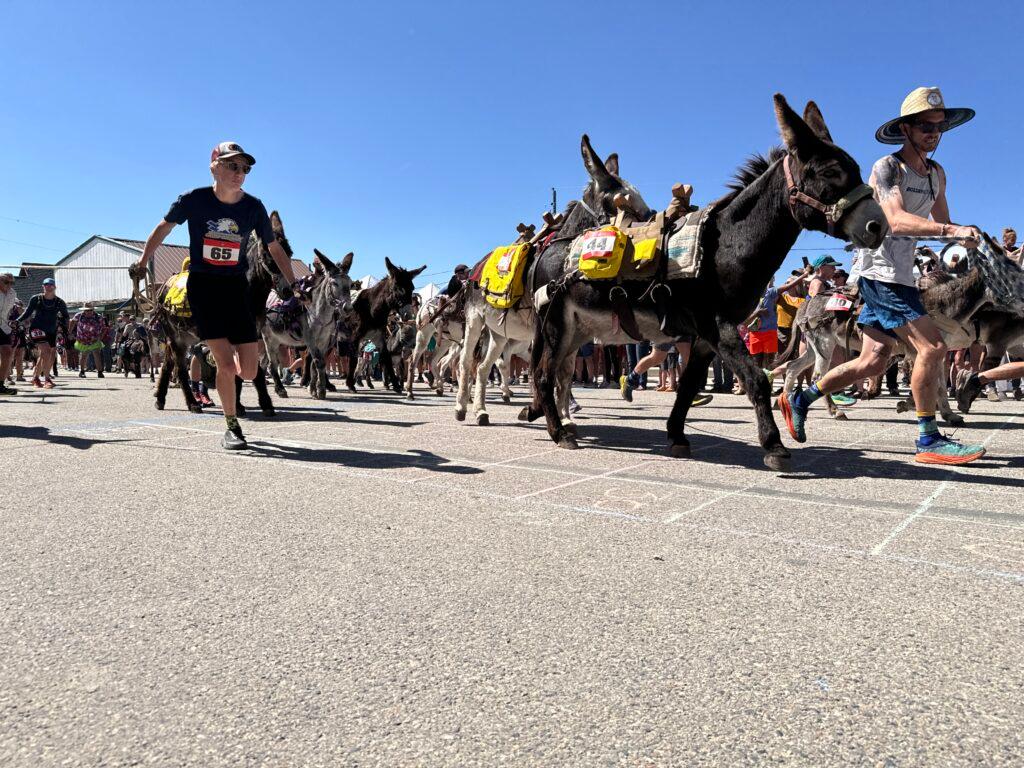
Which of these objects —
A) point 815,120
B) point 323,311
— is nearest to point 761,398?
point 815,120

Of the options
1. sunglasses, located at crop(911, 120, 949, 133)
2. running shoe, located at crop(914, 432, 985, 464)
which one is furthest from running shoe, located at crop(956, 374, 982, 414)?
sunglasses, located at crop(911, 120, 949, 133)

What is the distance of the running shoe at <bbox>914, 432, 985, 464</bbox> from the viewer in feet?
15.5

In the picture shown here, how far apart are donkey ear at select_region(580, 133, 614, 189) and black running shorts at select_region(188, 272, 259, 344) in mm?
3382

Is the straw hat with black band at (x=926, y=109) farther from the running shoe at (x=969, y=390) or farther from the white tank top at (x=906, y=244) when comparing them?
the running shoe at (x=969, y=390)

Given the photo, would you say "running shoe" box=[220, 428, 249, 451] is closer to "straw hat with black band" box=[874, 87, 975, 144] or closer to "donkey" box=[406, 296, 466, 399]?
"straw hat with black band" box=[874, 87, 975, 144]

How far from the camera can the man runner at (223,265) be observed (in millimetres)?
5633

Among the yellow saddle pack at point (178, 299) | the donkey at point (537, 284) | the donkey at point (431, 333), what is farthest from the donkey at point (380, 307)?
the donkey at point (537, 284)

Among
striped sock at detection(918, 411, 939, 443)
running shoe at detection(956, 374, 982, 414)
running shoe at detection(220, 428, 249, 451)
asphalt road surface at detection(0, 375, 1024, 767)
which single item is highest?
running shoe at detection(956, 374, 982, 414)

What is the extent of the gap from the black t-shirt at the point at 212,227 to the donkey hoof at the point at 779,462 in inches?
177

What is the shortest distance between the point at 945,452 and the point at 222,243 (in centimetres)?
579

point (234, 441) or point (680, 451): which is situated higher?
point (234, 441)

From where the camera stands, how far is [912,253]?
15.7 ft

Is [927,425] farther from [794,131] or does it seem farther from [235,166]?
[235,166]

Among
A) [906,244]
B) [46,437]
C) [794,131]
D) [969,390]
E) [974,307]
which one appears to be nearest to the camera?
[794,131]
